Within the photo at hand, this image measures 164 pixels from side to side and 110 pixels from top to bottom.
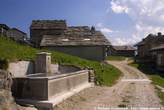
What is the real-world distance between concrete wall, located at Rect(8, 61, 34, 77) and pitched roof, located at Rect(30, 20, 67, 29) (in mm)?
31954

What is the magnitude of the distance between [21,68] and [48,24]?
114ft

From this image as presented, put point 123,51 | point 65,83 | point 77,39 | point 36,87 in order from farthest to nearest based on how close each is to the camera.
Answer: point 123,51, point 77,39, point 65,83, point 36,87

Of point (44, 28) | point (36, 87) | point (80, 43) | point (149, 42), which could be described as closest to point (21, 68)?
point (36, 87)

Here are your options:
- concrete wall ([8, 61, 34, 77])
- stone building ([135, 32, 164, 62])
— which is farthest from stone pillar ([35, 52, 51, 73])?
stone building ([135, 32, 164, 62])

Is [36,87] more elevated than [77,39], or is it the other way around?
[77,39]

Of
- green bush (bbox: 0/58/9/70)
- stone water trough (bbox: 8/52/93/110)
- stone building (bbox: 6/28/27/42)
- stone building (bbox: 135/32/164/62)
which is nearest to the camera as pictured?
stone water trough (bbox: 8/52/93/110)

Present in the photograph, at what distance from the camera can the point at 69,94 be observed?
1912 cm

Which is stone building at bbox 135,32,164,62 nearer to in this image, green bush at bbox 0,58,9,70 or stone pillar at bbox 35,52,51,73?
stone pillar at bbox 35,52,51,73

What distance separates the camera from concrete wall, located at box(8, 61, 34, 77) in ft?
69.0

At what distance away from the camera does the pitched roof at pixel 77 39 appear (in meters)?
45.8

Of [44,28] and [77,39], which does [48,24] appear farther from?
[77,39]

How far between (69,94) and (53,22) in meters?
39.3

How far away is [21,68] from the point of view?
22.5 m

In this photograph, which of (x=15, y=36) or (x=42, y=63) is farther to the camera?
(x=15, y=36)
